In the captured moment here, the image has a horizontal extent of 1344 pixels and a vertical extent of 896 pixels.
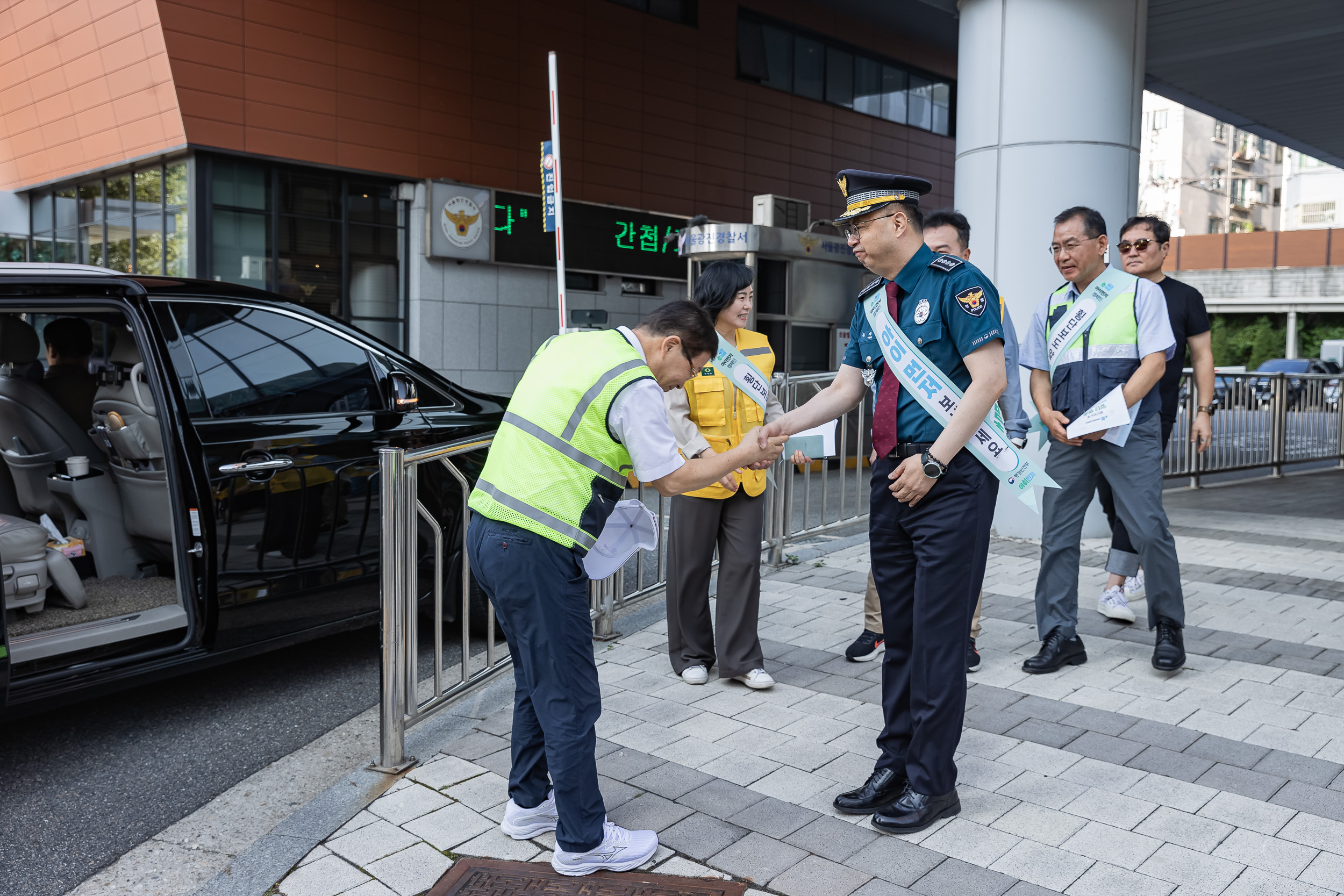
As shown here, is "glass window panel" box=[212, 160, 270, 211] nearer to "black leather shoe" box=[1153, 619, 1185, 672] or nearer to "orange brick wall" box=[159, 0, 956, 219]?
"orange brick wall" box=[159, 0, 956, 219]

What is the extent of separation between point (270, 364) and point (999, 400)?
10.2 ft

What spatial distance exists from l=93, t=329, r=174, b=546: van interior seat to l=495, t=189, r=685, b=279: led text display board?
32.0ft

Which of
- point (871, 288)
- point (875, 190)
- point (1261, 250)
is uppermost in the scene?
point (1261, 250)

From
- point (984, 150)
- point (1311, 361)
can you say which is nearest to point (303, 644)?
point (984, 150)

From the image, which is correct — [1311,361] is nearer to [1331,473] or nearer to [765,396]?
[1331,473]

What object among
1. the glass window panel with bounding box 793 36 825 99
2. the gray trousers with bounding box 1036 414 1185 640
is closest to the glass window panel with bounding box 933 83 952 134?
the glass window panel with bounding box 793 36 825 99

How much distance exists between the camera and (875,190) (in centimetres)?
313

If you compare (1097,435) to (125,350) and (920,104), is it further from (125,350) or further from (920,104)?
(920,104)

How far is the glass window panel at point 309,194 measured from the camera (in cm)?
1256

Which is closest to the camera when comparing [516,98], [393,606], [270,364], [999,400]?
[393,606]

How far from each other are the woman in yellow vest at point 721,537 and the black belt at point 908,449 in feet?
3.73

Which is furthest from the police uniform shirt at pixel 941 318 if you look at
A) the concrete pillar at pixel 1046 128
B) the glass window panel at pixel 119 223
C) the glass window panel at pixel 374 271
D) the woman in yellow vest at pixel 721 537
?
the glass window panel at pixel 119 223

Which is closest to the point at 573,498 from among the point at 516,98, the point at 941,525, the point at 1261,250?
the point at 941,525

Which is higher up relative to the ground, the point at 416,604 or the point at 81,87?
the point at 81,87
